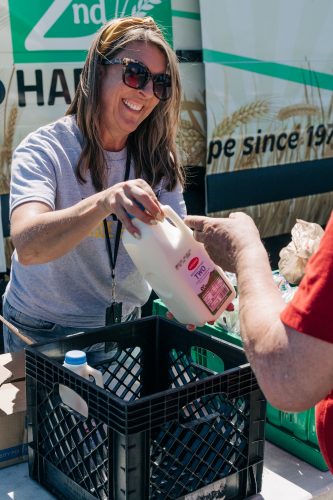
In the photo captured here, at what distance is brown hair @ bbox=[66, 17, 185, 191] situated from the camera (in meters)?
2.06

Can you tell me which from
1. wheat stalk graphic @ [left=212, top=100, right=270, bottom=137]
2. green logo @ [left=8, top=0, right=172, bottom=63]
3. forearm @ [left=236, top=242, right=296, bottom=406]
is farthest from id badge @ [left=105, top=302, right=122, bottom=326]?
wheat stalk graphic @ [left=212, top=100, right=270, bottom=137]

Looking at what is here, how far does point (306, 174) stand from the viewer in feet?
16.3

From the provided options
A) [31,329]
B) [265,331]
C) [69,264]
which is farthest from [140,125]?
[265,331]

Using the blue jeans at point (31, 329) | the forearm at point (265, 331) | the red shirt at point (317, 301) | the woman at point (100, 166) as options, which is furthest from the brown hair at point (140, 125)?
the red shirt at point (317, 301)

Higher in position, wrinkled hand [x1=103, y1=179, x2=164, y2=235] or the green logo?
the green logo

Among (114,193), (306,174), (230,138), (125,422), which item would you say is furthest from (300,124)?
(125,422)

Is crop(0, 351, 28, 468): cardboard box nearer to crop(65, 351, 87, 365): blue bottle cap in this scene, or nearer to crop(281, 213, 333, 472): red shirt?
crop(65, 351, 87, 365): blue bottle cap

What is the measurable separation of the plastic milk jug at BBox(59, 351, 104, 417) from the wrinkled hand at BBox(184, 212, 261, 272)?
37cm

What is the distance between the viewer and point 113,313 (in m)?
2.07

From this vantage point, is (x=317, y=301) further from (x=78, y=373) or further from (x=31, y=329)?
(x=31, y=329)

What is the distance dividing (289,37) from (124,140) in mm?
2607

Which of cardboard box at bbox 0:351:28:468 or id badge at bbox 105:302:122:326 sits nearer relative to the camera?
cardboard box at bbox 0:351:28:468

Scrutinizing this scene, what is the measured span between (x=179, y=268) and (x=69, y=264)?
1.96 feet

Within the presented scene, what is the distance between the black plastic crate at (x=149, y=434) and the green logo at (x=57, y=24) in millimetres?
1919
